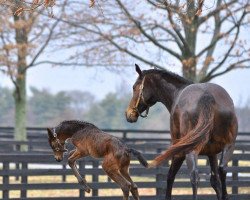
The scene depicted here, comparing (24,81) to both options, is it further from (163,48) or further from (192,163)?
(192,163)

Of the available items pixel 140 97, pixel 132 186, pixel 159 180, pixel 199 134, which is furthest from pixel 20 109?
pixel 199 134

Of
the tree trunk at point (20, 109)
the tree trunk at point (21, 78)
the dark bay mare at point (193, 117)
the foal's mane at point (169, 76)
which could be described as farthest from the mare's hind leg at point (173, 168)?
the tree trunk at point (20, 109)

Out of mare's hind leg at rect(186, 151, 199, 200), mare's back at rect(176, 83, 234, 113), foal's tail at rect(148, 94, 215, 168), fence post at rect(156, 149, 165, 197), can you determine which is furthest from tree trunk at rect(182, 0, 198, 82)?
mare's hind leg at rect(186, 151, 199, 200)

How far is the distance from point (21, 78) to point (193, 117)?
1736 cm

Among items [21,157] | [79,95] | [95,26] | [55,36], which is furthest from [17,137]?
[79,95]

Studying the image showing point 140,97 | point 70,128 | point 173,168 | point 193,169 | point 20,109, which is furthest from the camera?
point 20,109

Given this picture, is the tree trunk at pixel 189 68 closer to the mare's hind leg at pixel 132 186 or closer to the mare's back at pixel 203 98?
the mare's back at pixel 203 98

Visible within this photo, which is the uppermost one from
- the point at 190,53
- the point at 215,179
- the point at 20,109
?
the point at 190,53

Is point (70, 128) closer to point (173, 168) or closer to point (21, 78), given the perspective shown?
point (173, 168)

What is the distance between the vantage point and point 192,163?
8516 mm

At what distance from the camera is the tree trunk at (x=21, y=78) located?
24469mm

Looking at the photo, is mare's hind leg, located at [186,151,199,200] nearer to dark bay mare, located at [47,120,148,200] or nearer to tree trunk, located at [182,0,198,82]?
dark bay mare, located at [47,120,148,200]

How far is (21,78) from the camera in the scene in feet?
84.1

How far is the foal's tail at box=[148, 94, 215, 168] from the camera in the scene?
820cm
